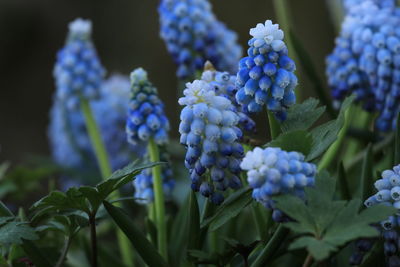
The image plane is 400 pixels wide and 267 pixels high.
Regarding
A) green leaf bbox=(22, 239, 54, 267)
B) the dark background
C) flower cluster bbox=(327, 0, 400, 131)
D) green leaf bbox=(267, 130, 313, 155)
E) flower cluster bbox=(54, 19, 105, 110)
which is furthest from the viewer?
the dark background

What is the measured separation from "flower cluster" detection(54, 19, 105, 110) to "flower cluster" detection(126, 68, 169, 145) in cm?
52

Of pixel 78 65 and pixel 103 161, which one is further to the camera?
pixel 78 65

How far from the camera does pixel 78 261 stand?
1188mm

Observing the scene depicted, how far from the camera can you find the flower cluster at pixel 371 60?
1.07 m

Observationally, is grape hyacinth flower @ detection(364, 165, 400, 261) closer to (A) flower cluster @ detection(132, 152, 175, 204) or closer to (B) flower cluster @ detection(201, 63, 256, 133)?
(B) flower cluster @ detection(201, 63, 256, 133)

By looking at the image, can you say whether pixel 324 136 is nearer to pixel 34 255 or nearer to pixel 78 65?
pixel 34 255

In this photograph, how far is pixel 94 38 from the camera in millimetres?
3480

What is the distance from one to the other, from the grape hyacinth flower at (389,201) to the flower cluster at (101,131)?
3.48 ft

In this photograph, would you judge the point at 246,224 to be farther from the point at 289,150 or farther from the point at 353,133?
the point at 289,150

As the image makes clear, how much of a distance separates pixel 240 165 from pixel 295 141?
0.07m

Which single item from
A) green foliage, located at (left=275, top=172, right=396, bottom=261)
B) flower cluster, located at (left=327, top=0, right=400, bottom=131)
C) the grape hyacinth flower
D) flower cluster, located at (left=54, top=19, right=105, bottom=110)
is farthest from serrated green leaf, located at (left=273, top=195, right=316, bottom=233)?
flower cluster, located at (left=54, top=19, right=105, bottom=110)

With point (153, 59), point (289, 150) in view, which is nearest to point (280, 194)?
point (289, 150)

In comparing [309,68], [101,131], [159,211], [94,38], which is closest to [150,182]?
[159,211]

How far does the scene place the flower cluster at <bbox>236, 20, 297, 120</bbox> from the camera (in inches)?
26.9
